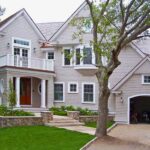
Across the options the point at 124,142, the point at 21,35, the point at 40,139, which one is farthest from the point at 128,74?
the point at 40,139

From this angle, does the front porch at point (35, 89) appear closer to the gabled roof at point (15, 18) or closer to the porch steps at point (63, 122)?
the gabled roof at point (15, 18)

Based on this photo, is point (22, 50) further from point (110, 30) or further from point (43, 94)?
point (110, 30)

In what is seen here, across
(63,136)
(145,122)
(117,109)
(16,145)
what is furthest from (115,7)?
(145,122)

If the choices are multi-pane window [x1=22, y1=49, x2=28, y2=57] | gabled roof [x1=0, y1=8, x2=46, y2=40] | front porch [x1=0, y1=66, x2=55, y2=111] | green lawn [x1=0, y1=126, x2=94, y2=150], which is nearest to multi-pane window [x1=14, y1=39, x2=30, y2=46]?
multi-pane window [x1=22, y1=49, x2=28, y2=57]

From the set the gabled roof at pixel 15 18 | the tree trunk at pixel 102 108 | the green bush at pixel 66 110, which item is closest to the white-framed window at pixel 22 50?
the gabled roof at pixel 15 18

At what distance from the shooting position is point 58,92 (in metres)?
34.4

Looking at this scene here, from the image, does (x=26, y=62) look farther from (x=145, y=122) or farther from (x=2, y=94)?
(x=145, y=122)

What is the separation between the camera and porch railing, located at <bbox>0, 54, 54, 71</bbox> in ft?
98.9

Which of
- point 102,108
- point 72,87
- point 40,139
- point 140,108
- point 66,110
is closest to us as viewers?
point 40,139

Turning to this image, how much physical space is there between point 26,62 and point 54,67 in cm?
336

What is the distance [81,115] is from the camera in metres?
28.3

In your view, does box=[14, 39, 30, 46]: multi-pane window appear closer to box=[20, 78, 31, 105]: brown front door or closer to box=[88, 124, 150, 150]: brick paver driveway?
box=[20, 78, 31, 105]: brown front door

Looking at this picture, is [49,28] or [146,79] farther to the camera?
[49,28]

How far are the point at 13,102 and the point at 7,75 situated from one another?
4647 mm
